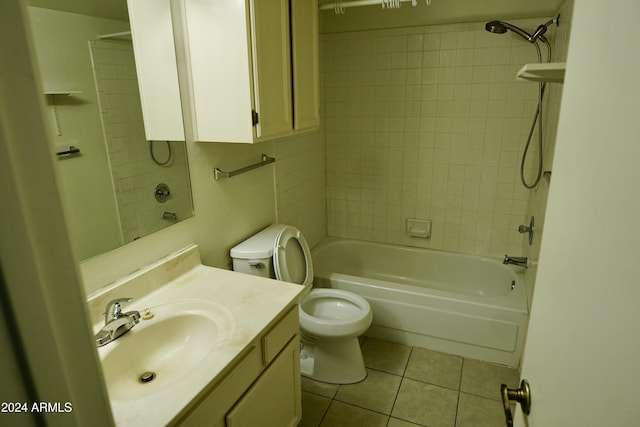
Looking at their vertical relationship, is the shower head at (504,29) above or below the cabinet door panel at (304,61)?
above

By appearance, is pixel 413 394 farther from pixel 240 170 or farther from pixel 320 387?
pixel 240 170

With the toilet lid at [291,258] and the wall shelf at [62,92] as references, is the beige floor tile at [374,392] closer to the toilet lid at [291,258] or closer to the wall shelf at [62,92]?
the toilet lid at [291,258]

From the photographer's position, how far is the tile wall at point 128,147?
1.32 m

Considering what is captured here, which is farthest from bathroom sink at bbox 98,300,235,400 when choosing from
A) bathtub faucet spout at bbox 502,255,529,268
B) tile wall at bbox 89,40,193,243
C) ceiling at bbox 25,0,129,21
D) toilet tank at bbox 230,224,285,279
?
bathtub faucet spout at bbox 502,255,529,268

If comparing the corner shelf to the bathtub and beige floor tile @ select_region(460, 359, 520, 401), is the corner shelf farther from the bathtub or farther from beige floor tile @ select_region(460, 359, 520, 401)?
beige floor tile @ select_region(460, 359, 520, 401)

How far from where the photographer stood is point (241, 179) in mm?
2039

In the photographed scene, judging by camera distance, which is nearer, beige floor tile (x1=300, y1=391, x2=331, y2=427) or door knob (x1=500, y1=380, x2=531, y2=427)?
door knob (x1=500, y1=380, x2=531, y2=427)

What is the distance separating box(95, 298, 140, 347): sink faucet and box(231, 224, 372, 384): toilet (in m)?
0.73

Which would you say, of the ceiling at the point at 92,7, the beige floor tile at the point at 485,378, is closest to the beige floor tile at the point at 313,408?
the beige floor tile at the point at 485,378

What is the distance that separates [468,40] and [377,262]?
177cm

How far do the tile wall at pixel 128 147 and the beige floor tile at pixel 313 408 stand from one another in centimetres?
119

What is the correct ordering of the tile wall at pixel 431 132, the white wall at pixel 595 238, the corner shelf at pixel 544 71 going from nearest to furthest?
the white wall at pixel 595 238
the corner shelf at pixel 544 71
the tile wall at pixel 431 132

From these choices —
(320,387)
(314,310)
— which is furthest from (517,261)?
(320,387)

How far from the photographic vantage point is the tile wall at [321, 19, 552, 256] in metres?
2.61
